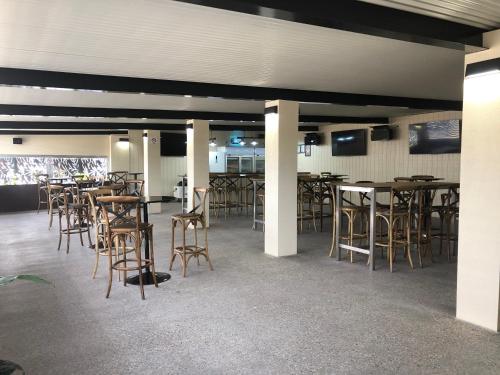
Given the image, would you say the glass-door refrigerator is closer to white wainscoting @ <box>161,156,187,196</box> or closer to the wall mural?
white wainscoting @ <box>161,156,187,196</box>

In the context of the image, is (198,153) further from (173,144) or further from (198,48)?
(173,144)

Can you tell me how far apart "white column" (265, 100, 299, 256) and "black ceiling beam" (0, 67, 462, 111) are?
0.28 metres

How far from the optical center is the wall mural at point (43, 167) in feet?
39.5

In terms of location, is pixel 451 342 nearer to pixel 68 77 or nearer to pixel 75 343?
pixel 75 343

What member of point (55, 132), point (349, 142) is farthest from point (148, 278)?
point (55, 132)

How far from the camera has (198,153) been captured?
323 inches

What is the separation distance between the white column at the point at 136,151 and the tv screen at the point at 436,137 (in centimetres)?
784

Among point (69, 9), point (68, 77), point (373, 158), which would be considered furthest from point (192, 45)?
point (373, 158)

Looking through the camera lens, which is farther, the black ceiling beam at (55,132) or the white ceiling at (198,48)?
the black ceiling beam at (55,132)

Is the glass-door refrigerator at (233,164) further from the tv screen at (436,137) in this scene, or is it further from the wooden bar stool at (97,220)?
the wooden bar stool at (97,220)

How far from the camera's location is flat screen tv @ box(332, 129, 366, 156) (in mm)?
10844

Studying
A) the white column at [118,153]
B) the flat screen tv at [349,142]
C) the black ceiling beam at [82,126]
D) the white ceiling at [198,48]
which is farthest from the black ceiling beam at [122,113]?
the white column at [118,153]

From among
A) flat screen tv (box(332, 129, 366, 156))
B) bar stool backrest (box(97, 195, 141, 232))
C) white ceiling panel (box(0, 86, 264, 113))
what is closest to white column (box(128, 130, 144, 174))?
white ceiling panel (box(0, 86, 264, 113))

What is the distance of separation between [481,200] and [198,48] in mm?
2600
